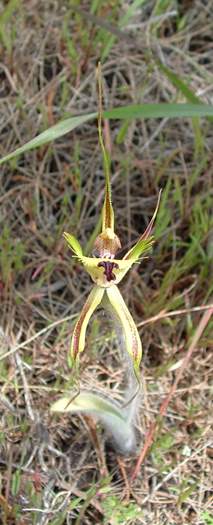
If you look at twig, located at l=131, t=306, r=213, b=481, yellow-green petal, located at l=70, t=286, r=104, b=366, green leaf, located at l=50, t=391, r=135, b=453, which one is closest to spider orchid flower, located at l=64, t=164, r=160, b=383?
yellow-green petal, located at l=70, t=286, r=104, b=366

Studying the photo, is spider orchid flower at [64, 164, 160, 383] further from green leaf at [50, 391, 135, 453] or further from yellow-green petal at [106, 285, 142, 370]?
green leaf at [50, 391, 135, 453]

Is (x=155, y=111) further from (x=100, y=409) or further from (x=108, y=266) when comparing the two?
(x=100, y=409)

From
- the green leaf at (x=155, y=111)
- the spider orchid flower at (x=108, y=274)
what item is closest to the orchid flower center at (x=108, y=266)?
the spider orchid flower at (x=108, y=274)

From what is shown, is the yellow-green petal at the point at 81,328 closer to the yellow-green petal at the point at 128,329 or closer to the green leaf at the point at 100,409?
the yellow-green petal at the point at 128,329

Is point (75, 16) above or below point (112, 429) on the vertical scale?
above

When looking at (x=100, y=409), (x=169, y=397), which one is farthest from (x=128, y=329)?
(x=169, y=397)

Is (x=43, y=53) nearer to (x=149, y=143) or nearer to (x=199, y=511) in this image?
(x=149, y=143)

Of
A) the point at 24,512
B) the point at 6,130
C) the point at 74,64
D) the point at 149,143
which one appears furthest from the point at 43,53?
the point at 24,512

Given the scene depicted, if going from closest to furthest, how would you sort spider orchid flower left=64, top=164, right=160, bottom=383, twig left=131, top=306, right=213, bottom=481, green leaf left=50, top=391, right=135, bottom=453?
spider orchid flower left=64, top=164, right=160, bottom=383, green leaf left=50, top=391, right=135, bottom=453, twig left=131, top=306, right=213, bottom=481
